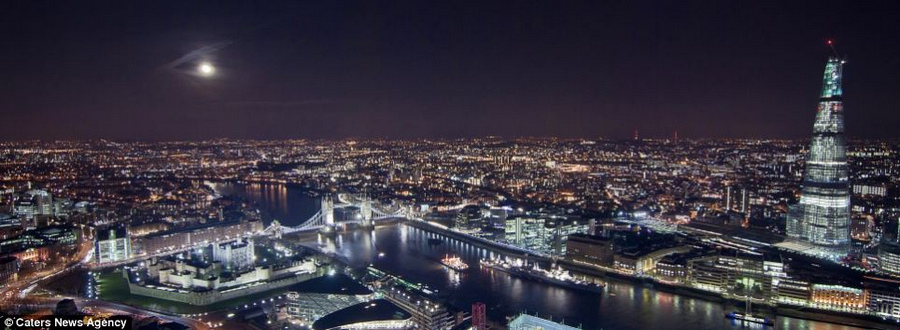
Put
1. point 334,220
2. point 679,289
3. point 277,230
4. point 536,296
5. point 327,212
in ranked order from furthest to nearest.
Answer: point 334,220 → point 327,212 → point 277,230 → point 679,289 → point 536,296

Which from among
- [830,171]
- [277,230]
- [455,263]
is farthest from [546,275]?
[277,230]

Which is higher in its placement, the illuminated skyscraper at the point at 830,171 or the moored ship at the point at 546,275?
the illuminated skyscraper at the point at 830,171

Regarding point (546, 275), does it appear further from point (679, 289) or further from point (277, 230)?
point (277, 230)

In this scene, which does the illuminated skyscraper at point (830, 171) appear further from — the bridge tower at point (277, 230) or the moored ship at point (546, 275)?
the bridge tower at point (277, 230)

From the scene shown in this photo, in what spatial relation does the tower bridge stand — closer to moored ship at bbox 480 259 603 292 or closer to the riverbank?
the riverbank

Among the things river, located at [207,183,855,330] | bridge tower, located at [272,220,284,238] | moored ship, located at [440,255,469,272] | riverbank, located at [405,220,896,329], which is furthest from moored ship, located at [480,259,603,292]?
bridge tower, located at [272,220,284,238]

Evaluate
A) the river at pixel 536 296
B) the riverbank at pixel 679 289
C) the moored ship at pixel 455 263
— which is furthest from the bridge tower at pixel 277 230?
the moored ship at pixel 455 263

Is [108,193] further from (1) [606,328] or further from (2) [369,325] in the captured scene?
(1) [606,328]
